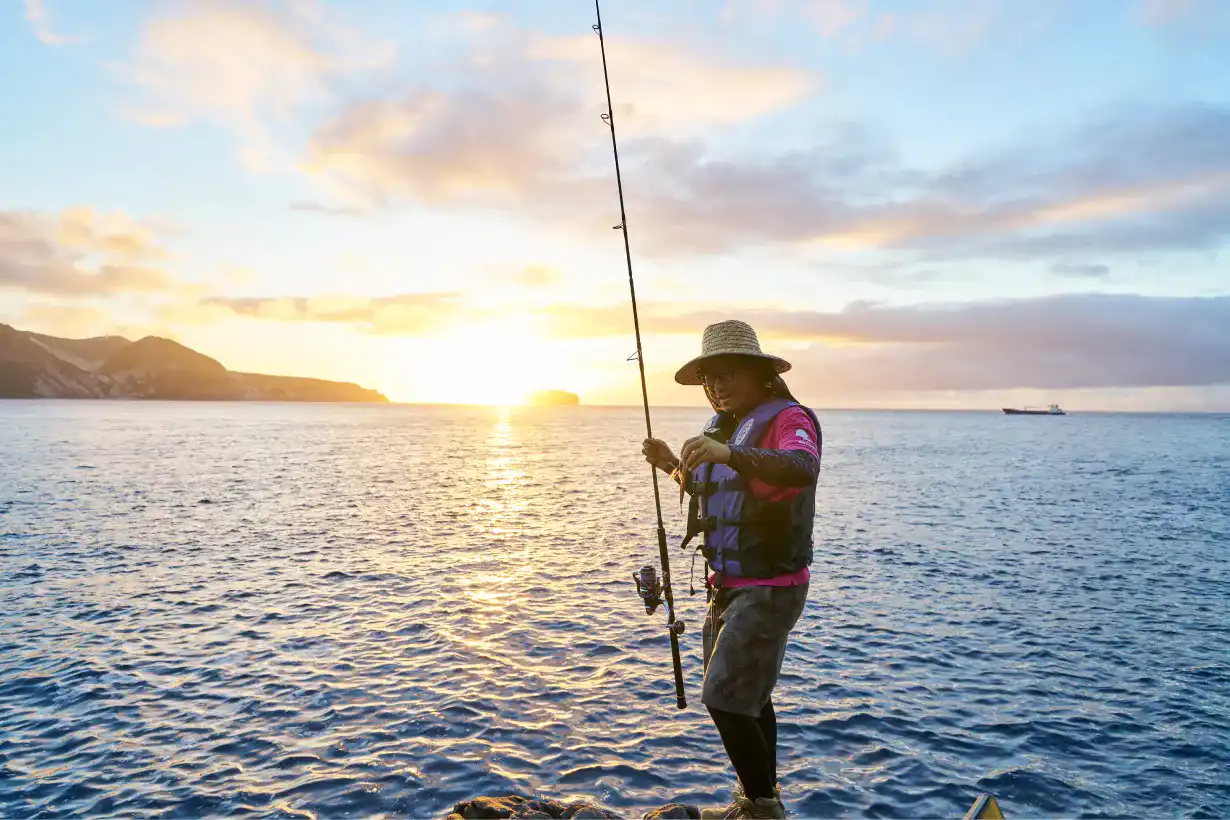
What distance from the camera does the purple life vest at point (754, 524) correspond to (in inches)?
207

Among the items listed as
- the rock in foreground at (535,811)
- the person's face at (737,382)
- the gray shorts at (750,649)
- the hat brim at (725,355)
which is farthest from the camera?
the rock in foreground at (535,811)

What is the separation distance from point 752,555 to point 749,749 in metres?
1.53

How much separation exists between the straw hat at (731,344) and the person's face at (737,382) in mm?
113

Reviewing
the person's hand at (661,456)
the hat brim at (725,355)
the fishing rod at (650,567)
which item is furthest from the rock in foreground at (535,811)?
the hat brim at (725,355)

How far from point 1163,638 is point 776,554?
1531cm

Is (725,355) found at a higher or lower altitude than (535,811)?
higher

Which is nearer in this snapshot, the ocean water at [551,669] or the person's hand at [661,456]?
the person's hand at [661,456]

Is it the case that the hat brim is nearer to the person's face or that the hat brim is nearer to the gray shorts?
the person's face

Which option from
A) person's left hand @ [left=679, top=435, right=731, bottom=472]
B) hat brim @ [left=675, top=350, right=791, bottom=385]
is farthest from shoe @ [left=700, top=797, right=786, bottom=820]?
hat brim @ [left=675, top=350, right=791, bottom=385]

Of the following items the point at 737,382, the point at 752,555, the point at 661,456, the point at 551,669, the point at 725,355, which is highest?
the point at 725,355

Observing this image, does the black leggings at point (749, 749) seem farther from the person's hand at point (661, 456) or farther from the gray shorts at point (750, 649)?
the person's hand at point (661, 456)

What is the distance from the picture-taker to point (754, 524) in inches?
209

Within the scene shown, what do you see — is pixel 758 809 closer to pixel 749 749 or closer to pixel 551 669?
pixel 749 749

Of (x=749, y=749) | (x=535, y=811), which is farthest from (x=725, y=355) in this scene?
(x=535, y=811)
